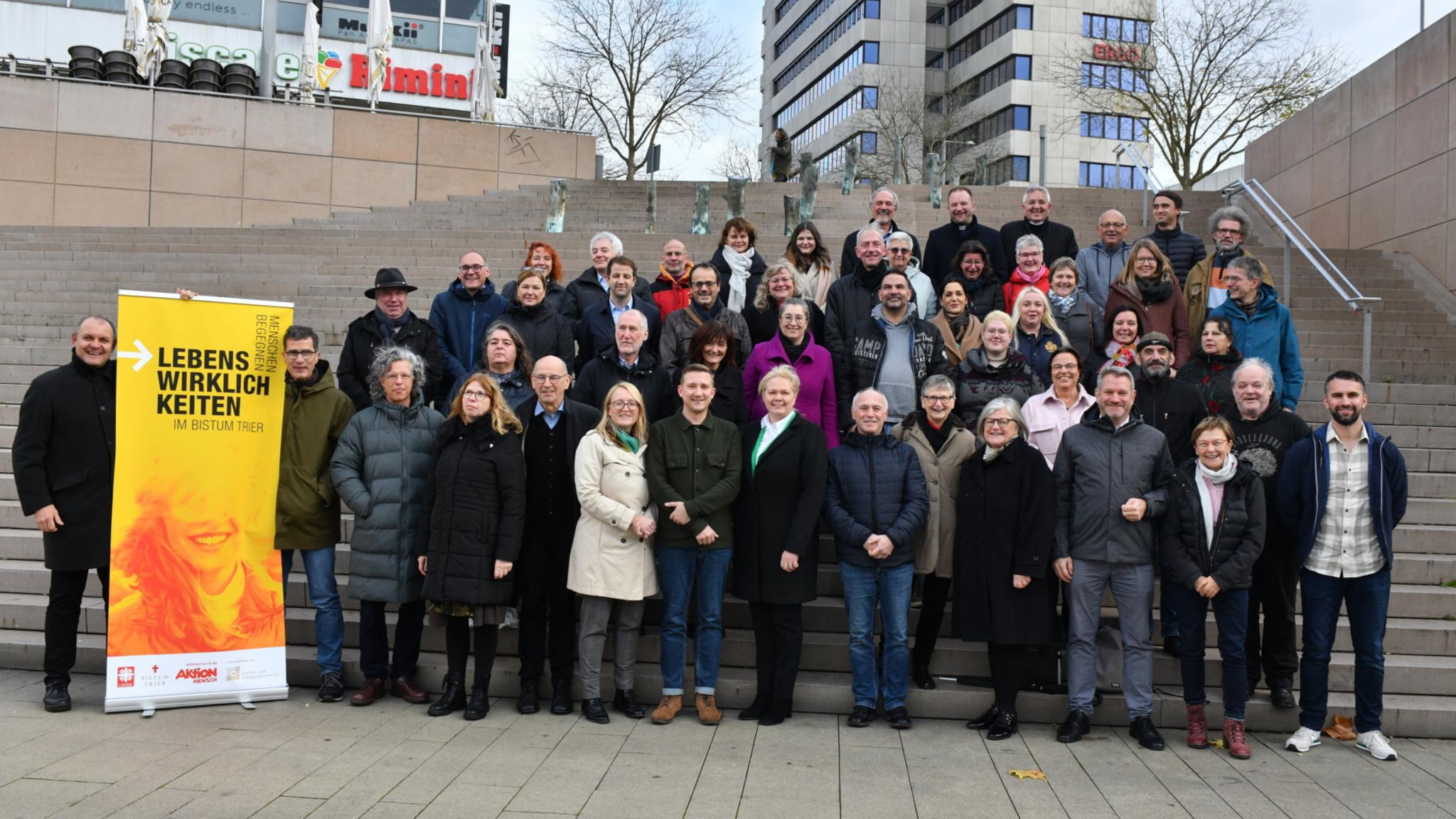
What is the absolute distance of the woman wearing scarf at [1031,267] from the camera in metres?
8.04

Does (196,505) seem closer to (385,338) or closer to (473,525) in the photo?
(385,338)

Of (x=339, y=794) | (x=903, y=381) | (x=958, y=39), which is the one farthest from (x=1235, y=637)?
(x=958, y=39)

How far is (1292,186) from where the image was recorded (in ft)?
51.6

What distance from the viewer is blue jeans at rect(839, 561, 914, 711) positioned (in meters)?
6.16

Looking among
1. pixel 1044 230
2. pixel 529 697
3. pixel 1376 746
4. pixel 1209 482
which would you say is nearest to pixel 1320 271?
pixel 1044 230

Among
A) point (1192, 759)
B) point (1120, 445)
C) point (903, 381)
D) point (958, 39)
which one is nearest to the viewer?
point (1192, 759)

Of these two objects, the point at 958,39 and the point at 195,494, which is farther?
the point at 958,39

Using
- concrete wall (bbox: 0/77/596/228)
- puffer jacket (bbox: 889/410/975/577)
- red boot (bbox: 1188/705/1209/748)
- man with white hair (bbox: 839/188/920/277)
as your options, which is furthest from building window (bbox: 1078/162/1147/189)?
red boot (bbox: 1188/705/1209/748)

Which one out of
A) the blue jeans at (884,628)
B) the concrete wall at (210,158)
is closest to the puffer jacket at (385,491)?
the blue jeans at (884,628)

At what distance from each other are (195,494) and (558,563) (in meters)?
2.16

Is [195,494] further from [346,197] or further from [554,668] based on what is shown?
[346,197]

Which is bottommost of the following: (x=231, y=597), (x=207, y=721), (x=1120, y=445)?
(x=207, y=721)

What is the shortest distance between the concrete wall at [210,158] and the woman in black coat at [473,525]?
15.7 m

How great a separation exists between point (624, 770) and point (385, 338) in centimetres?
347
